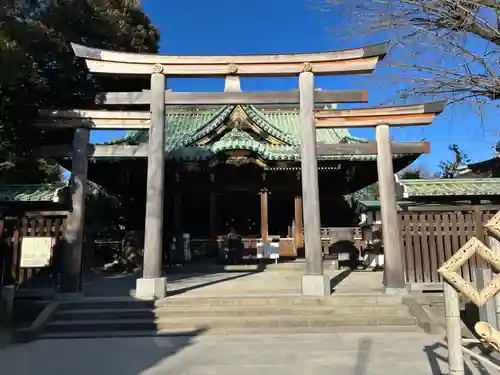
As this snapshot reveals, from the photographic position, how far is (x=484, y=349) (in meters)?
5.96

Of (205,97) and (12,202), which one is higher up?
(205,97)

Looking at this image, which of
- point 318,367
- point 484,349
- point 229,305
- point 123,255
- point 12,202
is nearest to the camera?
point 318,367

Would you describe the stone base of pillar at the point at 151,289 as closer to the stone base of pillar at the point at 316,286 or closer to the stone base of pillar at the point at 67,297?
the stone base of pillar at the point at 67,297

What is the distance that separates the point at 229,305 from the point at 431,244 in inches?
189

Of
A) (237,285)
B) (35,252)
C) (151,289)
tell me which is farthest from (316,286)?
(35,252)

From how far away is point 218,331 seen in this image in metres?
7.21

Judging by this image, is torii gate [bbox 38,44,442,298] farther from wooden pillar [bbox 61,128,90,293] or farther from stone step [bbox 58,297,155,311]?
stone step [bbox 58,297,155,311]

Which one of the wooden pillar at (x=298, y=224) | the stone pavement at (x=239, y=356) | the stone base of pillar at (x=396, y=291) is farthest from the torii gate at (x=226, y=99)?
the wooden pillar at (x=298, y=224)

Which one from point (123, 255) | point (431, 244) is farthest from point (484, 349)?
point (123, 255)

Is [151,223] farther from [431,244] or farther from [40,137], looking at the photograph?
[431,244]

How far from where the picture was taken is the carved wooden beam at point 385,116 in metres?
9.61

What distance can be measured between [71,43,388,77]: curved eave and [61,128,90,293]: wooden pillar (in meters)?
1.76

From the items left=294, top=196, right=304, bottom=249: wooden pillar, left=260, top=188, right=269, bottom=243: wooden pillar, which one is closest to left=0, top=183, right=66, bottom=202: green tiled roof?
left=260, top=188, right=269, bottom=243: wooden pillar

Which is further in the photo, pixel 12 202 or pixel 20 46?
pixel 12 202
